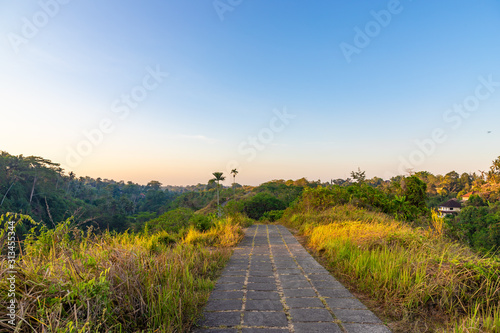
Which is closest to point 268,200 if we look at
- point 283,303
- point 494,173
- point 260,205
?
point 260,205

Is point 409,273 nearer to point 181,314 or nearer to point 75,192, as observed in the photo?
point 181,314

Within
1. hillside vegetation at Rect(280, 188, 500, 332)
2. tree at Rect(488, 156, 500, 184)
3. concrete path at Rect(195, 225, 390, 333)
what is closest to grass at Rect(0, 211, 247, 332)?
concrete path at Rect(195, 225, 390, 333)

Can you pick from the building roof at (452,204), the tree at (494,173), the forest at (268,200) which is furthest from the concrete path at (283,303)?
the building roof at (452,204)

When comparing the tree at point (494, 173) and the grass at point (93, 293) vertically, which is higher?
the tree at point (494, 173)

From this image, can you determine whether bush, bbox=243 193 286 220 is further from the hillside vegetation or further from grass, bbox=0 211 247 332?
grass, bbox=0 211 247 332

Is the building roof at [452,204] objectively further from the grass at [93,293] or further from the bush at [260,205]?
the grass at [93,293]

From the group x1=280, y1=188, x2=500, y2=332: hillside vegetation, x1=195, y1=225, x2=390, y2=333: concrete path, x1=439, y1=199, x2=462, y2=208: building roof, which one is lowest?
x1=195, y1=225, x2=390, y2=333: concrete path

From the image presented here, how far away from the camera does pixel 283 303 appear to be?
109 inches

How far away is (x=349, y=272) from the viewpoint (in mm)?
3809

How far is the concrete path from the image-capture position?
2275 millimetres

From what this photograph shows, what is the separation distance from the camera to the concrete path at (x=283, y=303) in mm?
2275

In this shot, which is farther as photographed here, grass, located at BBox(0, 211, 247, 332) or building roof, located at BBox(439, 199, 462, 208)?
building roof, located at BBox(439, 199, 462, 208)

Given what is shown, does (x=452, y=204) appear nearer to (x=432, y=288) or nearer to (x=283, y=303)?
(x=432, y=288)

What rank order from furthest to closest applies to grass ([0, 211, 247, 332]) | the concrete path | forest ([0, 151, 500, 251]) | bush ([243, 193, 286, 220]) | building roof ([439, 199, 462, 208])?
building roof ([439, 199, 462, 208]) < bush ([243, 193, 286, 220]) < forest ([0, 151, 500, 251]) < the concrete path < grass ([0, 211, 247, 332])
